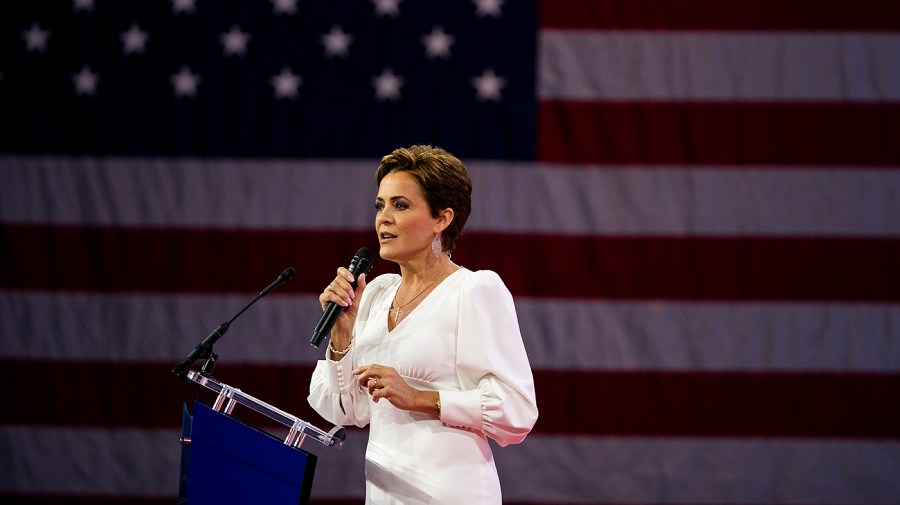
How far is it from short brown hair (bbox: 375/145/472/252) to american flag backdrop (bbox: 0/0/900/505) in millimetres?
1463

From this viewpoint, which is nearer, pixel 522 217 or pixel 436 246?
pixel 436 246

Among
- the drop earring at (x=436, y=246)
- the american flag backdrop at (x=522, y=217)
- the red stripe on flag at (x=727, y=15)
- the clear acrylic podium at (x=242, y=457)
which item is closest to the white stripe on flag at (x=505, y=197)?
the american flag backdrop at (x=522, y=217)

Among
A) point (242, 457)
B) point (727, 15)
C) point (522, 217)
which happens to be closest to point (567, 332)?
point (522, 217)

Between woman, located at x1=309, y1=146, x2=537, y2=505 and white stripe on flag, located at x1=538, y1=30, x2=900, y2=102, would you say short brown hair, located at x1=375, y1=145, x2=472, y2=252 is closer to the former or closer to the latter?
woman, located at x1=309, y1=146, x2=537, y2=505

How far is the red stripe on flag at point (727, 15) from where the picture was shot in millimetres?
3221

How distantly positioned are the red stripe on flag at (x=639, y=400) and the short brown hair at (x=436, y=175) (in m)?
Result: 1.59

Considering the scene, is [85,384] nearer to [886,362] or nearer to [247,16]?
[247,16]

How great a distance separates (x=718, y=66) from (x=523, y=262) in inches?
39.1

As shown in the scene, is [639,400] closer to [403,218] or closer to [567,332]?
[567,332]

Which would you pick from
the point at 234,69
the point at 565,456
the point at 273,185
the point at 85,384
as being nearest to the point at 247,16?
the point at 234,69

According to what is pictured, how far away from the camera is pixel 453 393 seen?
1610 mm

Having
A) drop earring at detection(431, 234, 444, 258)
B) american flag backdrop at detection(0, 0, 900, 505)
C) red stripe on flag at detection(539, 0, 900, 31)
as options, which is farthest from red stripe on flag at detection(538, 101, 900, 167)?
drop earring at detection(431, 234, 444, 258)

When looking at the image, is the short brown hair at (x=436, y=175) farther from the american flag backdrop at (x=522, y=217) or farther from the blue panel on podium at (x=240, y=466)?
the american flag backdrop at (x=522, y=217)

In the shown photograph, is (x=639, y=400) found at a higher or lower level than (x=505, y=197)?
lower
